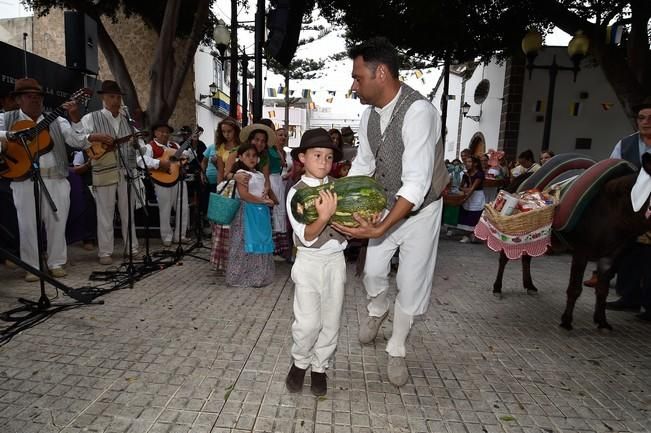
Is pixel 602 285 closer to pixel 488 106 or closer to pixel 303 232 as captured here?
pixel 303 232

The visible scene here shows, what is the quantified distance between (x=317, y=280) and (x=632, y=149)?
425 cm

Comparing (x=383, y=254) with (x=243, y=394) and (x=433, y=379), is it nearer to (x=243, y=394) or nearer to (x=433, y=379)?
(x=433, y=379)

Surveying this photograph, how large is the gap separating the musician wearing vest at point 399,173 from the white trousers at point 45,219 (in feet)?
14.0

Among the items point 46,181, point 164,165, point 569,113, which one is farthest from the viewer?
point 569,113

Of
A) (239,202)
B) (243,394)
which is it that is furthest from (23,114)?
(243,394)

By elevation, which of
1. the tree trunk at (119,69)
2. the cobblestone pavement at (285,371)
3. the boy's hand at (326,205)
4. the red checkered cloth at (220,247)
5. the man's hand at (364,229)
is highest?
the tree trunk at (119,69)

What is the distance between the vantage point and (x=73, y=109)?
4.59 metres

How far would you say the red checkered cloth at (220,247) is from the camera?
5852 millimetres

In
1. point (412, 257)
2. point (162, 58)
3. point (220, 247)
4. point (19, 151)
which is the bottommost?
point (220, 247)

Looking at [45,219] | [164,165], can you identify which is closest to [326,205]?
[45,219]

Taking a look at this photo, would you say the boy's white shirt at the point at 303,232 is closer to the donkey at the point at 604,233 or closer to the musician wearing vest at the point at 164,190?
the donkey at the point at 604,233

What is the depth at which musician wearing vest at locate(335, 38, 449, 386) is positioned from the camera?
2.59 meters

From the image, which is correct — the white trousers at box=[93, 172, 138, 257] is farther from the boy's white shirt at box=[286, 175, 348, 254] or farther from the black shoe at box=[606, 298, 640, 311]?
the black shoe at box=[606, 298, 640, 311]

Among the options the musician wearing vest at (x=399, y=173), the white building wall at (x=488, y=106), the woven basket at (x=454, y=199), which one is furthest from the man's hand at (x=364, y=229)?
the white building wall at (x=488, y=106)
